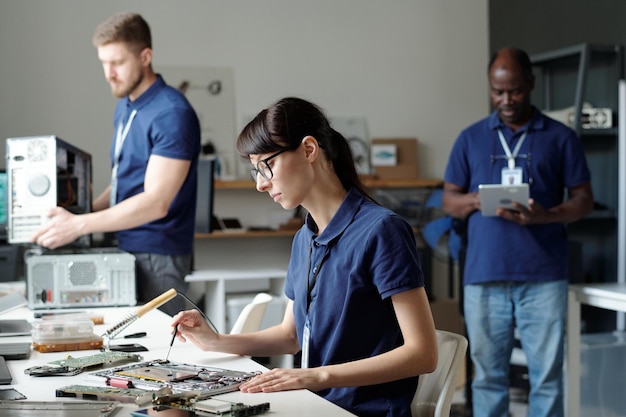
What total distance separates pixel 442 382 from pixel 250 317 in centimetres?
67

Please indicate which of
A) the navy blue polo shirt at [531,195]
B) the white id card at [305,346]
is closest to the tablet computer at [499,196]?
the navy blue polo shirt at [531,195]

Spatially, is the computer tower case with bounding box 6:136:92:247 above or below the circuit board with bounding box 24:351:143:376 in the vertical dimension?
above

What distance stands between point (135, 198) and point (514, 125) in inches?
64.3

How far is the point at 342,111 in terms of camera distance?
6.08m

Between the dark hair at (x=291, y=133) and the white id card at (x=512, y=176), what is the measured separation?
1734 millimetres

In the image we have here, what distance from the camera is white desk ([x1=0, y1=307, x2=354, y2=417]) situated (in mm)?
1434

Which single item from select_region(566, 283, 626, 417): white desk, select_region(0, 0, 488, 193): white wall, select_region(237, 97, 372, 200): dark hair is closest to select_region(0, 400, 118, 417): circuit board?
select_region(237, 97, 372, 200): dark hair

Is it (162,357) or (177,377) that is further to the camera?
(162,357)

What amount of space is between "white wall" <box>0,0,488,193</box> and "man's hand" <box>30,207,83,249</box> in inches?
104

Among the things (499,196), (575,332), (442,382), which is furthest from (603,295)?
(442,382)

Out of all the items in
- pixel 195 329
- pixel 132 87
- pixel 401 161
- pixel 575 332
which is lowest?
pixel 575 332

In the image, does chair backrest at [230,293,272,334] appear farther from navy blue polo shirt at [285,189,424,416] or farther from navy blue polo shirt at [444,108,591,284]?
navy blue polo shirt at [444,108,591,284]

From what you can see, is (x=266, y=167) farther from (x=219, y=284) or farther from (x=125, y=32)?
(x=219, y=284)

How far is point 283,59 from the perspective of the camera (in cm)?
590
